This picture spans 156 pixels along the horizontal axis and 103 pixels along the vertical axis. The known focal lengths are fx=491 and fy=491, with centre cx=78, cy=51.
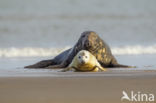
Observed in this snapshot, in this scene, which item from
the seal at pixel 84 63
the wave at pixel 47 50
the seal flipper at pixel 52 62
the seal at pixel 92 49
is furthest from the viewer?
the wave at pixel 47 50

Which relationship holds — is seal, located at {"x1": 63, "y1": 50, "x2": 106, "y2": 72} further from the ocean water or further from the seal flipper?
the ocean water

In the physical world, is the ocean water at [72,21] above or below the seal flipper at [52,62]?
above

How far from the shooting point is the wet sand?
3.92 m

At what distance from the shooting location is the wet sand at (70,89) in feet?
12.9

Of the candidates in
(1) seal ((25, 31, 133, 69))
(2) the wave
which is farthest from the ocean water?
(1) seal ((25, 31, 133, 69))

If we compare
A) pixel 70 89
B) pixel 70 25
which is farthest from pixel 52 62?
pixel 70 25

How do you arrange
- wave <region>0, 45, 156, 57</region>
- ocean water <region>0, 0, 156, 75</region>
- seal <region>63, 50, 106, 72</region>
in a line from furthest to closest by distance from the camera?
ocean water <region>0, 0, 156, 75</region> < wave <region>0, 45, 156, 57</region> < seal <region>63, 50, 106, 72</region>

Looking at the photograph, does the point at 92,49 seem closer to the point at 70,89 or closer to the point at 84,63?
the point at 84,63

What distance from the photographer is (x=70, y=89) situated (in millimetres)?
4504

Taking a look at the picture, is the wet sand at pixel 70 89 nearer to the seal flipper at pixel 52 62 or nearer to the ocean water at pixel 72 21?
the seal flipper at pixel 52 62

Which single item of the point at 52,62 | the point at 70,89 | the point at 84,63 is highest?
the point at 52,62

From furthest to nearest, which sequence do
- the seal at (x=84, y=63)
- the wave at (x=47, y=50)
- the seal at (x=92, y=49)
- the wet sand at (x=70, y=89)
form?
the wave at (x=47, y=50)
the seal at (x=92, y=49)
the seal at (x=84, y=63)
the wet sand at (x=70, y=89)

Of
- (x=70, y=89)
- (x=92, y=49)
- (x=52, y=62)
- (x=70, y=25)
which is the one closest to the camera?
(x=70, y=89)

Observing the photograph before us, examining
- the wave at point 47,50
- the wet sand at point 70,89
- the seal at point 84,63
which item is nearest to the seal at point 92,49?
the seal at point 84,63
